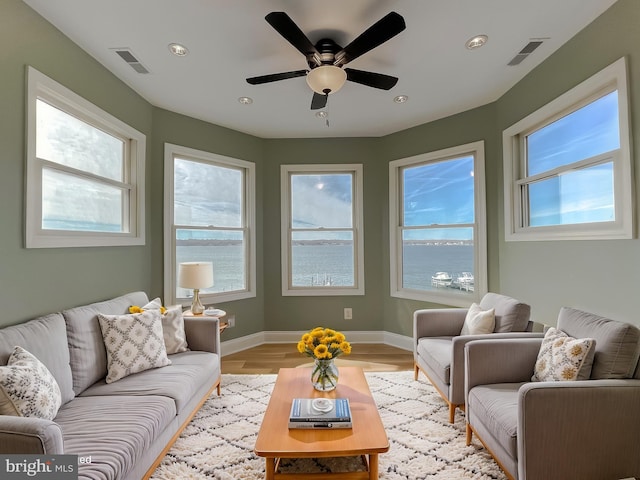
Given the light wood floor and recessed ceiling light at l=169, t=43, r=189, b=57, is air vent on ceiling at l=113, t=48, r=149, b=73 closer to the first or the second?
recessed ceiling light at l=169, t=43, r=189, b=57

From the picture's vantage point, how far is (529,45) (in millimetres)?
2504

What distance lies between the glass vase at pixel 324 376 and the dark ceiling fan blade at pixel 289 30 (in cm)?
197

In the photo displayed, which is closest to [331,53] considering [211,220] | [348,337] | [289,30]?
[289,30]

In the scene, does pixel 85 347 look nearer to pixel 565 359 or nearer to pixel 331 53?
pixel 331 53

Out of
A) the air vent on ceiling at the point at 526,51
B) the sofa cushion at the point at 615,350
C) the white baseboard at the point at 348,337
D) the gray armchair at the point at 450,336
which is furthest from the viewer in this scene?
the white baseboard at the point at 348,337

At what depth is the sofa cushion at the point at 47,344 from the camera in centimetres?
173

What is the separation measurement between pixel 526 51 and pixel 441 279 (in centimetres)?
241

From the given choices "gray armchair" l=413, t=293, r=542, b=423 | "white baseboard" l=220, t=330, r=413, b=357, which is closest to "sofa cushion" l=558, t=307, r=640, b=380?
"gray armchair" l=413, t=293, r=542, b=423

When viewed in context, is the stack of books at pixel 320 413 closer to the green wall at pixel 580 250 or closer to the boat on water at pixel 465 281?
the green wall at pixel 580 250

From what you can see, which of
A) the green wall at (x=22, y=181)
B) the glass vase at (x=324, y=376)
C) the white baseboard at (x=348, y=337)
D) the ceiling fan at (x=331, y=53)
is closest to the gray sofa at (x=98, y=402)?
the green wall at (x=22, y=181)

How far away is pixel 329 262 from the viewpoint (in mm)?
4590

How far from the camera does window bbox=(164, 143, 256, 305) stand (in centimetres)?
371

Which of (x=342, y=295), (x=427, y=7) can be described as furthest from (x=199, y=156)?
(x=427, y=7)

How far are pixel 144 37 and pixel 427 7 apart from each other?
1942 mm
